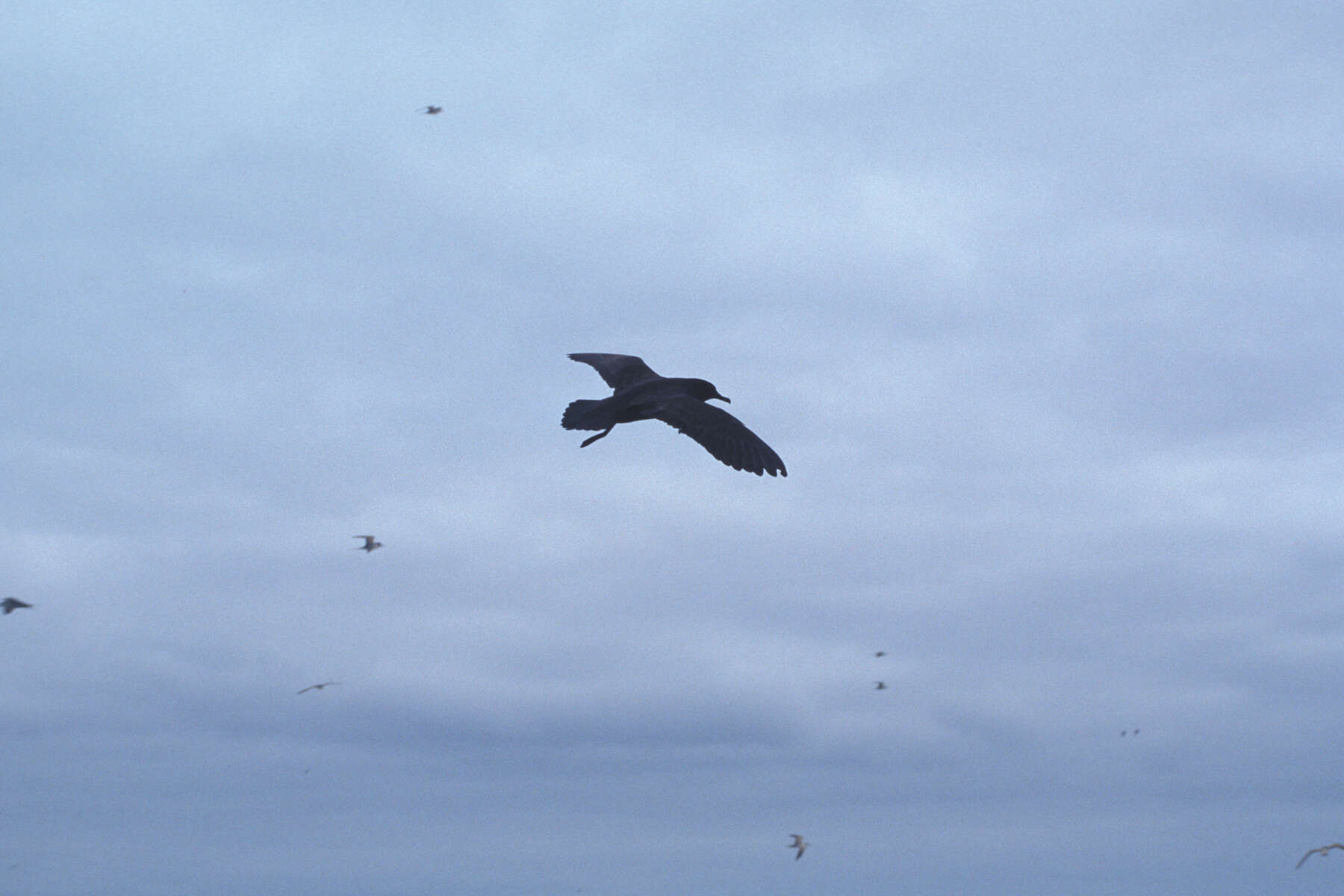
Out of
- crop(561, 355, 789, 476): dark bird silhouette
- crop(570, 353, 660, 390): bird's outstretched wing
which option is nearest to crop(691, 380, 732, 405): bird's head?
crop(561, 355, 789, 476): dark bird silhouette

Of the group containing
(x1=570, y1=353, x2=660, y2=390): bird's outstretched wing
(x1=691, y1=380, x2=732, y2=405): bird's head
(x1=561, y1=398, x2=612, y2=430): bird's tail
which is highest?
(x1=570, y1=353, x2=660, y2=390): bird's outstretched wing

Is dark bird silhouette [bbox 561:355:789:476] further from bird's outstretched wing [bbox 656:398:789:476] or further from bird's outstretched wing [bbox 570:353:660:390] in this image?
bird's outstretched wing [bbox 570:353:660:390]

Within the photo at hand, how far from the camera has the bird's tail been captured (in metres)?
32.2

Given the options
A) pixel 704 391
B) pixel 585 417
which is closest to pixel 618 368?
pixel 704 391

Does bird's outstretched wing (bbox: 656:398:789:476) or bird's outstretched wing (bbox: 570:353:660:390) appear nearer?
bird's outstretched wing (bbox: 656:398:789:476)

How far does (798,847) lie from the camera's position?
128 feet

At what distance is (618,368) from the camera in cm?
4041

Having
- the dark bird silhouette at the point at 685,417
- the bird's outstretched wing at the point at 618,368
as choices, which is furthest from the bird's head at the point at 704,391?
the bird's outstretched wing at the point at 618,368

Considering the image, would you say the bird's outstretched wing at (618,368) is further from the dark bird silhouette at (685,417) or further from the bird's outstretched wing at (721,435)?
the bird's outstretched wing at (721,435)

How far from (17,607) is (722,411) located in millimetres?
16625

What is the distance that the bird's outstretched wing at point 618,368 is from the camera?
38.8 metres

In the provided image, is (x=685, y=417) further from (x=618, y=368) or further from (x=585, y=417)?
(x=618, y=368)

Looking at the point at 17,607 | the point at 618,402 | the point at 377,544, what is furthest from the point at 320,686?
the point at 618,402

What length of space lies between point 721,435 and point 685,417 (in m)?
0.99
